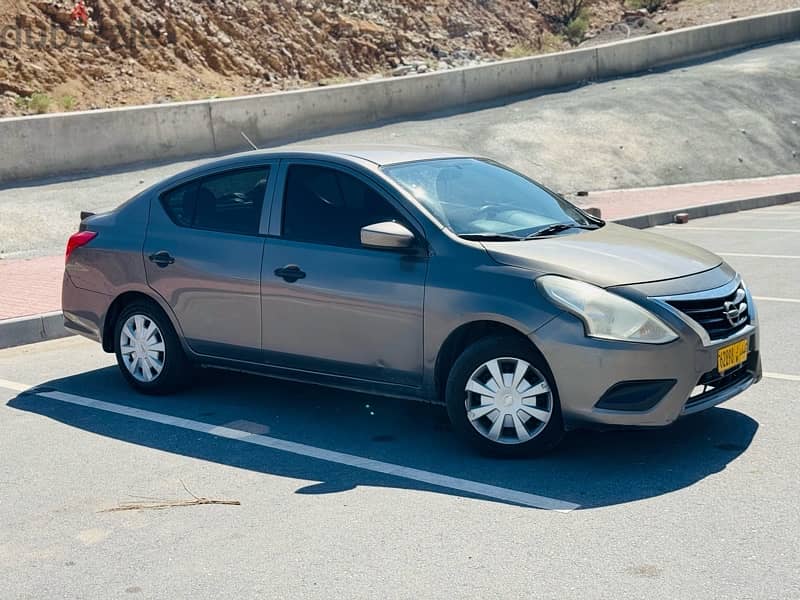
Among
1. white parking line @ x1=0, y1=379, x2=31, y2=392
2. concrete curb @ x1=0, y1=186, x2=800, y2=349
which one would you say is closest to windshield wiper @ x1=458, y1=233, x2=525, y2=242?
white parking line @ x1=0, y1=379, x2=31, y2=392

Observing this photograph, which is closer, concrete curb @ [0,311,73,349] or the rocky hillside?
concrete curb @ [0,311,73,349]

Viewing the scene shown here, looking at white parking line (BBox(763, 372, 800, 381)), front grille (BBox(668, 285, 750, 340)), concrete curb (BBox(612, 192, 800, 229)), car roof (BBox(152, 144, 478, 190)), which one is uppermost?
car roof (BBox(152, 144, 478, 190))

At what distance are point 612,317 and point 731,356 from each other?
30.0 inches

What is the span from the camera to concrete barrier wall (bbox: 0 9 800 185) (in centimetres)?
1700

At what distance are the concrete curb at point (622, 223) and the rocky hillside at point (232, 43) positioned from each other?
939 cm

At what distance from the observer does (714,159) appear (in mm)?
21766

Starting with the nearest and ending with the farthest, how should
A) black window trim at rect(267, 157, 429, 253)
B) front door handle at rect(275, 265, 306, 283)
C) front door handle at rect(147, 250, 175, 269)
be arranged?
black window trim at rect(267, 157, 429, 253) < front door handle at rect(275, 265, 306, 283) < front door handle at rect(147, 250, 175, 269)

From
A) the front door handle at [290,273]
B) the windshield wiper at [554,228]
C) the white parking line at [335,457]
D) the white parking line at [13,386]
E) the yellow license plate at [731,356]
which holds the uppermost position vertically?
the windshield wiper at [554,228]

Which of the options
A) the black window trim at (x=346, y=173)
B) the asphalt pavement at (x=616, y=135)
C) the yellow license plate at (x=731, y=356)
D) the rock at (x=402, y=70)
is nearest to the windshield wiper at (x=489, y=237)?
the black window trim at (x=346, y=173)

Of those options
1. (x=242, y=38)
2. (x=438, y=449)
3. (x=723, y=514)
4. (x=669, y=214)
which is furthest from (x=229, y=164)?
(x=242, y=38)

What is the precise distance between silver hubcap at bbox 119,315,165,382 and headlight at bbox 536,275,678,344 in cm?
294

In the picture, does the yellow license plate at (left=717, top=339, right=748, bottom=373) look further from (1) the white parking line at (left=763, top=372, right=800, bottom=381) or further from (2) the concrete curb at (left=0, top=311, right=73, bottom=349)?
(2) the concrete curb at (left=0, top=311, right=73, bottom=349)

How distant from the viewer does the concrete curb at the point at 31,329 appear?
9422 millimetres

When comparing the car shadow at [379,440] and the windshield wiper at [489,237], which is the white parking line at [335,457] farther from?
the windshield wiper at [489,237]
